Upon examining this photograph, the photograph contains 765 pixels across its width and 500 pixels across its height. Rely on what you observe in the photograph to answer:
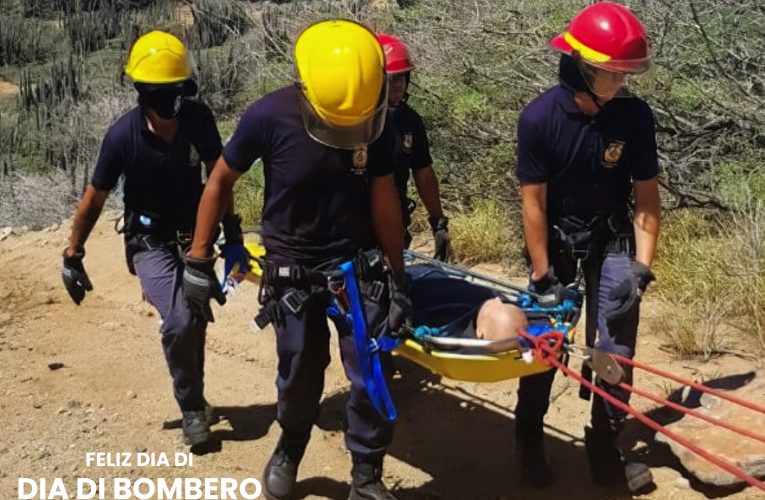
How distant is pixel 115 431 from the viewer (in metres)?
4.67

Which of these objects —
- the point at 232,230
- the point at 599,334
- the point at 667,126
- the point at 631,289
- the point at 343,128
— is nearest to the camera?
the point at 343,128

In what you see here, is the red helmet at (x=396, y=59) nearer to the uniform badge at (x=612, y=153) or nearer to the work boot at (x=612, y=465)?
the uniform badge at (x=612, y=153)

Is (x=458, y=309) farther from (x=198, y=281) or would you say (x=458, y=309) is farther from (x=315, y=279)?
(x=198, y=281)

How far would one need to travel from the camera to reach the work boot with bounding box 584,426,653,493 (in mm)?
3975

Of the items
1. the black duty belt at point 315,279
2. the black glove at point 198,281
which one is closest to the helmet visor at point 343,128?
the black duty belt at point 315,279

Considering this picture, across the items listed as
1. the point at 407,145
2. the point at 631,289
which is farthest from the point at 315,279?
the point at 407,145

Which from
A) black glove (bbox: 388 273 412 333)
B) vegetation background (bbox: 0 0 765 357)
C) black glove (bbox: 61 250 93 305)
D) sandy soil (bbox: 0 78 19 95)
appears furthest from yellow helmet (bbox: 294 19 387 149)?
sandy soil (bbox: 0 78 19 95)

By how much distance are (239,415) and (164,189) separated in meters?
1.33

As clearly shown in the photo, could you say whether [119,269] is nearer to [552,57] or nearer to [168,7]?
[552,57]

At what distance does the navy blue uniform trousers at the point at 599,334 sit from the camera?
12.6ft

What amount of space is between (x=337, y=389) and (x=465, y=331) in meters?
1.73

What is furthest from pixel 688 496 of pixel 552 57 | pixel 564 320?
pixel 552 57

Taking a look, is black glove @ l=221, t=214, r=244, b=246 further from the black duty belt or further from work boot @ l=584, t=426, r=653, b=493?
work boot @ l=584, t=426, r=653, b=493

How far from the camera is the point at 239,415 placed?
5.00m
